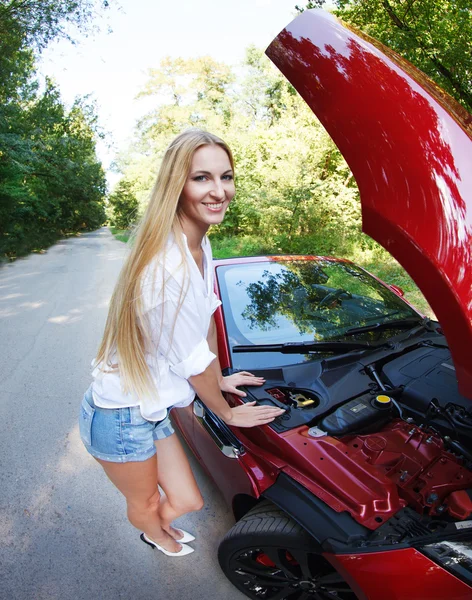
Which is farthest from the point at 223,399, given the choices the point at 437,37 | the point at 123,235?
the point at 123,235

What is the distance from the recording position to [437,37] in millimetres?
7281

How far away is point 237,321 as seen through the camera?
A: 237 centimetres

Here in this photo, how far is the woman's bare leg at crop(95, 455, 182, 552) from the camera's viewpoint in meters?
1.54

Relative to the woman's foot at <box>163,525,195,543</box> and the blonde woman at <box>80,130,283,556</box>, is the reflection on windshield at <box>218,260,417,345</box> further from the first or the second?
the woman's foot at <box>163,525,195,543</box>

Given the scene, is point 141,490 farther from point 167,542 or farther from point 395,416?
point 395,416

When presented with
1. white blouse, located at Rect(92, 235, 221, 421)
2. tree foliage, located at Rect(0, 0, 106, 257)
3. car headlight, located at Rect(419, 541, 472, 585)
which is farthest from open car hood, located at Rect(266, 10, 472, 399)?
tree foliage, located at Rect(0, 0, 106, 257)

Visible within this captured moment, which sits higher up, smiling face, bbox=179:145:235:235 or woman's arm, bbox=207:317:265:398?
smiling face, bbox=179:145:235:235

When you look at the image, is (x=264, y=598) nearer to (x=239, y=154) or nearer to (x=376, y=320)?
(x=376, y=320)

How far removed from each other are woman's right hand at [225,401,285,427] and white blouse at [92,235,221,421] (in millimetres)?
287

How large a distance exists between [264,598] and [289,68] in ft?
7.38

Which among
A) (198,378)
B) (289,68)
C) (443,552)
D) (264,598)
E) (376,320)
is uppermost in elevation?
(289,68)

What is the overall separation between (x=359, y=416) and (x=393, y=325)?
2.92ft

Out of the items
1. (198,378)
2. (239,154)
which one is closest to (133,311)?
(198,378)

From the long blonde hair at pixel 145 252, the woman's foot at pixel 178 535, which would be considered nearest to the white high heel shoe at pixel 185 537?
the woman's foot at pixel 178 535
